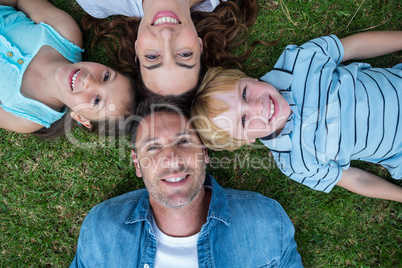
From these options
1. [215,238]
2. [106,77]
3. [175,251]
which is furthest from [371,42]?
[175,251]

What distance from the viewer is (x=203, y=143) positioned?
273 centimetres

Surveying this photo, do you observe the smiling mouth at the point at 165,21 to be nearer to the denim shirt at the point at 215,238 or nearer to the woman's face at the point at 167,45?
the woman's face at the point at 167,45

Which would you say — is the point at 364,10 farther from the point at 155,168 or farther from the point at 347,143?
the point at 155,168

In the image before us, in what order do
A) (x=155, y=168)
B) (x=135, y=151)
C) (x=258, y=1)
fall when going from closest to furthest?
(x=155, y=168), (x=135, y=151), (x=258, y=1)

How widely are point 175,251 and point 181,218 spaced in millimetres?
304

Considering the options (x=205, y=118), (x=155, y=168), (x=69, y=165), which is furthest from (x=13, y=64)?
(x=205, y=118)

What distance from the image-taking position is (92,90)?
2.34 m

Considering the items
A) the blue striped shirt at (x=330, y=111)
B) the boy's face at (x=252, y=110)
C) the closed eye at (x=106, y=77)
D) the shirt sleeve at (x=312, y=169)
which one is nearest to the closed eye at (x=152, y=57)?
the closed eye at (x=106, y=77)

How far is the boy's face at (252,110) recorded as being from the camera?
90.6 inches

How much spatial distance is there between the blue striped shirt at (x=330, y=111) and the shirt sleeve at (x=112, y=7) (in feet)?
4.62

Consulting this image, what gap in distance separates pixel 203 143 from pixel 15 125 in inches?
73.8

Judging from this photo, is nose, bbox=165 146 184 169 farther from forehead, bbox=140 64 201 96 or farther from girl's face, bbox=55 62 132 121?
girl's face, bbox=55 62 132 121

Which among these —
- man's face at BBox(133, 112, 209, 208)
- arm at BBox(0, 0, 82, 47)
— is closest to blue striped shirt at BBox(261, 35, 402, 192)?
man's face at BBox(133, 112, 209, 208)

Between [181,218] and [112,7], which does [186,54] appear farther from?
[181,218]
